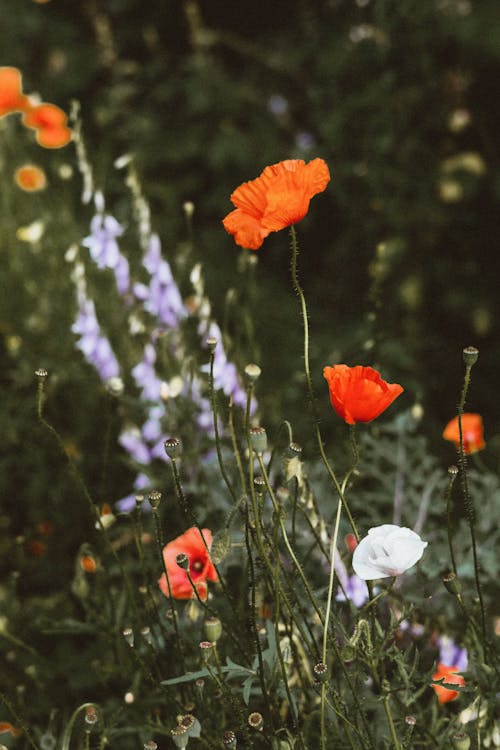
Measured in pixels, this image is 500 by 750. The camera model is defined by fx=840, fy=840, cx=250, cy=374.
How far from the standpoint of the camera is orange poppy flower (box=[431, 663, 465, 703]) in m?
0.97

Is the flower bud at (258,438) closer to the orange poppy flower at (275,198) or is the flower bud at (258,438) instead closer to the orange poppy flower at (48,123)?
the orange poppy flower at (275,198)

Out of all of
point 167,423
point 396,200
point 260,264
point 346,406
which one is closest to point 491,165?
point 396,200

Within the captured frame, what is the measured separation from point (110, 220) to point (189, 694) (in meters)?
0.81

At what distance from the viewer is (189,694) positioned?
1060mm

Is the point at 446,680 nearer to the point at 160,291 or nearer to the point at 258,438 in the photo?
the point at 258,438

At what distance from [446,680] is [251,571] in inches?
14.0

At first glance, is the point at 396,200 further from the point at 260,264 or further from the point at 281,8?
the point at 281,8

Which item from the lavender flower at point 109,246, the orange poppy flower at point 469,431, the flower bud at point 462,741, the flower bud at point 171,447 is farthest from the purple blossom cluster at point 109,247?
the flower bud at point 462,741

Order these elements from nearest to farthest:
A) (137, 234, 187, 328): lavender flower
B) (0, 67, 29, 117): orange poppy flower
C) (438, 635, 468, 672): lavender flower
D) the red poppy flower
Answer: the red poppy flower
(438, 635, 468, 672): lavender flower
(137, 234, 187, 328): lavender flower
(0, 67, 29, 117): orange poppy flower

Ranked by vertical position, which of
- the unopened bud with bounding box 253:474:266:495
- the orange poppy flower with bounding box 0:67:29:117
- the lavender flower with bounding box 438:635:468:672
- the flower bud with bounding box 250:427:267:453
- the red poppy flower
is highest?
the orange poppy flower with bounding box 0:67:29:117

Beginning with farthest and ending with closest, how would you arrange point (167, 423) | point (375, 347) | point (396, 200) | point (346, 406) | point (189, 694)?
1. point (396, 200)
2. point (167, 423)
3. point (375, 347)
4. point (189, 694)
5. point (346, 406)

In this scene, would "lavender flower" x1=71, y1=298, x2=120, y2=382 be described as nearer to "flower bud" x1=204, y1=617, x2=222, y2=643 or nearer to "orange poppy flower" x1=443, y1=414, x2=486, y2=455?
"orange poppy flower" x1=443, y1=414, x2=486, y2=455

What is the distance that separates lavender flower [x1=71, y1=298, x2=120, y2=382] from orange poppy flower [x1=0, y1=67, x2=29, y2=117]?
928mm

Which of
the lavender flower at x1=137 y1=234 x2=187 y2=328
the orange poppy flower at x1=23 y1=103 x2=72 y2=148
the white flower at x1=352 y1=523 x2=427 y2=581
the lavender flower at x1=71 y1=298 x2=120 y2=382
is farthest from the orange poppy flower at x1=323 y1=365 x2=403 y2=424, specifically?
the orange poppy flower at x1=23 y1=103 x2=72 y2=148
